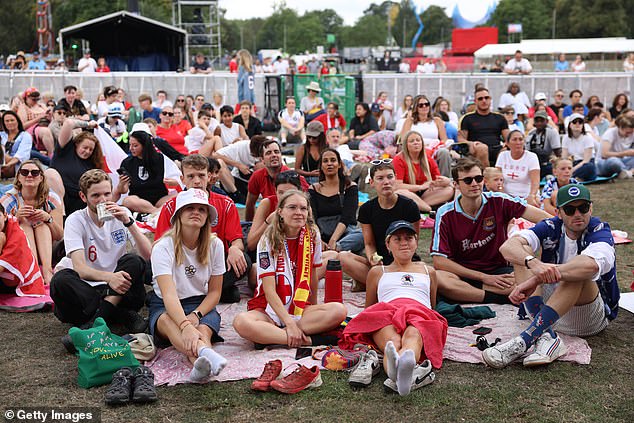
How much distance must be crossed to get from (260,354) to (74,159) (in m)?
4.12

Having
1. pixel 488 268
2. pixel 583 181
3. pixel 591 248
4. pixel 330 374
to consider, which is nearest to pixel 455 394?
pixel 330 374

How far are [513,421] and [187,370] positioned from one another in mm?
1981

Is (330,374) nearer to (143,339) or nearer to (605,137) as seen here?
(143,339)

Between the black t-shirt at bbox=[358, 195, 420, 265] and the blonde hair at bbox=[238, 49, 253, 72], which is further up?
the blonde hair at bbox=[238, 49, 253, 72]

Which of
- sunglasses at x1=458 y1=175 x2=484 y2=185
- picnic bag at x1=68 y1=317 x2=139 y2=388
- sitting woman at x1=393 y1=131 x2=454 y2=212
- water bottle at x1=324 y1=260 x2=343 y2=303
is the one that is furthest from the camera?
sitting woman at x1=393 y1=131 x2=454 y2=212

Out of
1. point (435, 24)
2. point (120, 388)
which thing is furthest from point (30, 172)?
point (435, 24)

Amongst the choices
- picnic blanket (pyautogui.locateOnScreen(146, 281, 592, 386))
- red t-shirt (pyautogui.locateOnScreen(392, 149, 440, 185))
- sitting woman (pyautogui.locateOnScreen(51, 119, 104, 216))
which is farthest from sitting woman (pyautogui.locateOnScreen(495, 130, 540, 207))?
sitting woman (pyautogui.locateOnScreen(51, 119, 104, 216))

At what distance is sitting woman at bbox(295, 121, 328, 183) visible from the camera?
8.93 m

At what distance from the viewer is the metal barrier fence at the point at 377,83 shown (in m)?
19.2

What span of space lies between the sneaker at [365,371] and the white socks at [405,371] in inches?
9.1

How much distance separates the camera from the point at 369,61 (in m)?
42.1

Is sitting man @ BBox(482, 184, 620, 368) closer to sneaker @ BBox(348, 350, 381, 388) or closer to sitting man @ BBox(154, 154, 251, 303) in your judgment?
sneaker @ BBox(348, 350, 381, 388)

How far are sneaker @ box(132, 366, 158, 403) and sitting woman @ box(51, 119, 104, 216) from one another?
371 cm

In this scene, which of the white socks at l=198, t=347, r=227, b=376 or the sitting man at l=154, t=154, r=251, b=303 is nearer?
the white socks at l=198, t=347, r=227, b=376
